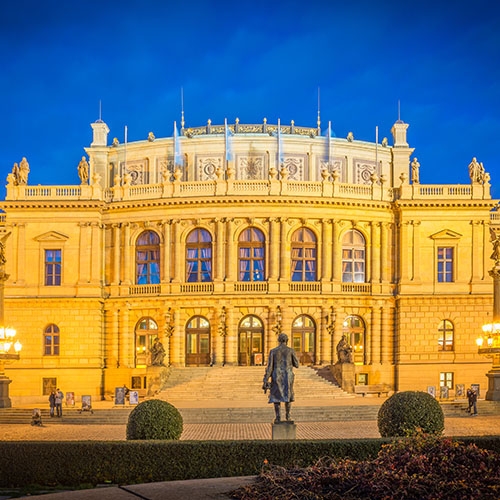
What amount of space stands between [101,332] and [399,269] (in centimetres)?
1973

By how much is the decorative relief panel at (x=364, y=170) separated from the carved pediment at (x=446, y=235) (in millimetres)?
10434

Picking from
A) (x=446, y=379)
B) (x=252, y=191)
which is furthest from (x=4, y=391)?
(x=446, y=379)

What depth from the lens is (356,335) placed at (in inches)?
2219

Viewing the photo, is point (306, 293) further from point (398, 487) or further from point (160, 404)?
point (398, 487)

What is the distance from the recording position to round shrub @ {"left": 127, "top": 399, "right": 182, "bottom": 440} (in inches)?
861

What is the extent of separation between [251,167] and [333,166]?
611cm

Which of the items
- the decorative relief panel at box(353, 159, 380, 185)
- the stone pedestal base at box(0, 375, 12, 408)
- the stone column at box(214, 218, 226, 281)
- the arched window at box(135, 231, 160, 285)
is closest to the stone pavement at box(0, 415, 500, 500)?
the stone pedestal base at box(0, 375, 12, 408)

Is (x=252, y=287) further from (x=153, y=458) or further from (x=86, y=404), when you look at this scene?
(x=153, y=458)

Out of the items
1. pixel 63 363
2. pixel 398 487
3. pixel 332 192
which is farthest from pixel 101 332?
pixel 398 487

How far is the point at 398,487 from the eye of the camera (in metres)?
12.2

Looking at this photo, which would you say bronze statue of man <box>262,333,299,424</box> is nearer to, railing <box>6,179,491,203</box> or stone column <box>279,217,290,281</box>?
stone column <box>279,217,290,281</box>

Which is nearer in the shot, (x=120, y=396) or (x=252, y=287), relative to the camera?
(x=120, y=396)

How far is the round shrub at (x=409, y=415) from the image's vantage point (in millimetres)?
22109

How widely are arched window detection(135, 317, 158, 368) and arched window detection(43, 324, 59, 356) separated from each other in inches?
200
